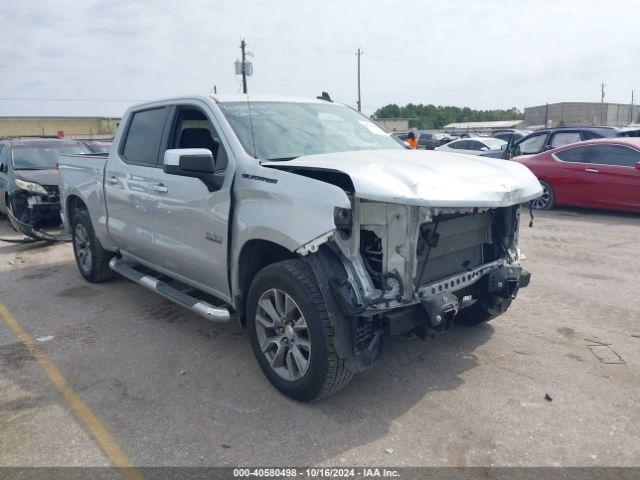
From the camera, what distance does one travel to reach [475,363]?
164 inches

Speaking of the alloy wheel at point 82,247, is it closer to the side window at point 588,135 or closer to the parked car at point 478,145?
the side window at point 588,135

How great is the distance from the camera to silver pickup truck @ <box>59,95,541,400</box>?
10.6 feet

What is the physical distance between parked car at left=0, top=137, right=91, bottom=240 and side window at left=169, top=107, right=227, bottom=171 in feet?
15.8

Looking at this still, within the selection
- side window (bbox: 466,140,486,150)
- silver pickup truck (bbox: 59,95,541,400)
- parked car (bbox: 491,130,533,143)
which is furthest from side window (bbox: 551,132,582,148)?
silver pickup truck (bbox: 59,95,541,400)

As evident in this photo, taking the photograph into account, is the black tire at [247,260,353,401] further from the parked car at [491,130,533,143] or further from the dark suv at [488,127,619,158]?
the dark suv at [488,127,619,158]

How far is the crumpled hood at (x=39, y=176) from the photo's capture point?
31.6 ft

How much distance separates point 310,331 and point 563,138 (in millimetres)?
11805

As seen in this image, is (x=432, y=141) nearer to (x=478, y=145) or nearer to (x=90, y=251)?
(x=90, y=251)

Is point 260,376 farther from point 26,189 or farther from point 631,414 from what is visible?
point 26,189

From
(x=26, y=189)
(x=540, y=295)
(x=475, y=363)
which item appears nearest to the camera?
(x=475, y=363)

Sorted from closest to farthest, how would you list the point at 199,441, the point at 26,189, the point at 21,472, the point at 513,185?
the point at 21,472, the point at 199,441, the point at 513,185, the point at 26,189

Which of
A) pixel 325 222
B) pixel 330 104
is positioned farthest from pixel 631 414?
pixel 330 104

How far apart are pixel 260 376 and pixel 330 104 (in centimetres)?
265

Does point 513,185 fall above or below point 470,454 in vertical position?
above
